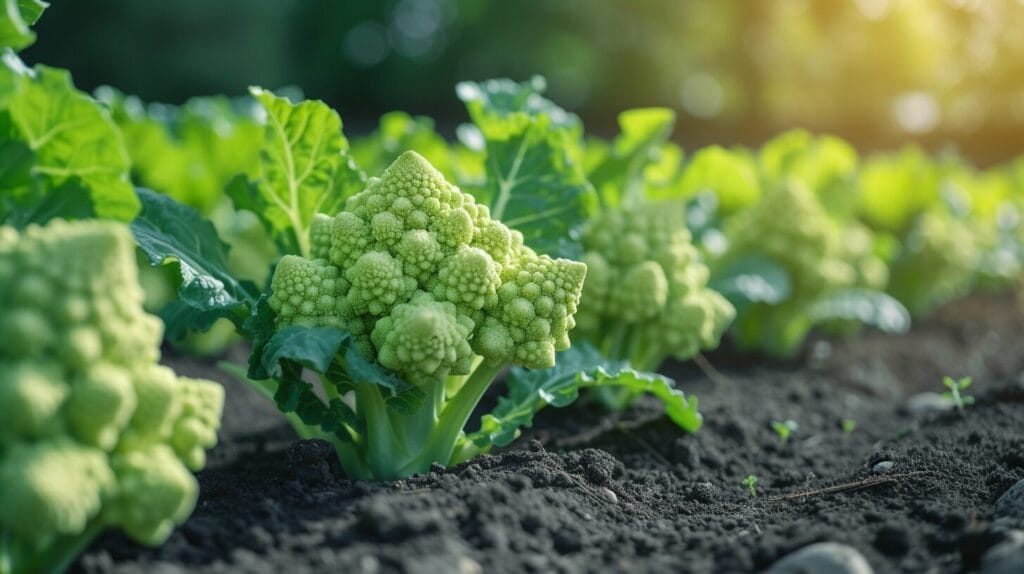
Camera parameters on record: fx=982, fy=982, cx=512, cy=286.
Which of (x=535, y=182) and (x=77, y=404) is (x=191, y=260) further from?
(x=535, y=182)

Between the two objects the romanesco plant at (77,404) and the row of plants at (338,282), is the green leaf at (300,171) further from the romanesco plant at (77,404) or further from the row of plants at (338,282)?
the romanesco plant at (77,404)

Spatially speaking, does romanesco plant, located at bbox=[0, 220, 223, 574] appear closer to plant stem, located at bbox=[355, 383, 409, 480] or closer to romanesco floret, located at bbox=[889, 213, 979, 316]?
plant stem, located at bbox=[355, 383, 409, 480]

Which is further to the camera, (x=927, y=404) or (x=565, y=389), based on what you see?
(x=927, y=404)

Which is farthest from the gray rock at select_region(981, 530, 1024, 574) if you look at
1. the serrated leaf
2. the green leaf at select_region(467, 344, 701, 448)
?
the serrated leaf

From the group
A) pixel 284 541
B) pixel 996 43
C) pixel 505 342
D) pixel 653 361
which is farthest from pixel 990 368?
pixel 996 43

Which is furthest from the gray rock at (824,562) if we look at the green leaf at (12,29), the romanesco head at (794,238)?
the romanesco head at (794,238)

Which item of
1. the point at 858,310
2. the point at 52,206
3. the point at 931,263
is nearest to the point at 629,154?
the point at 858,310
